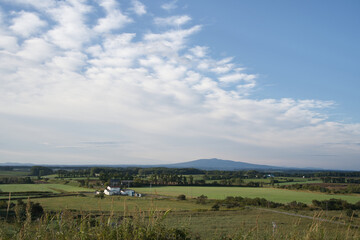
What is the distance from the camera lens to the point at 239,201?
58094mm

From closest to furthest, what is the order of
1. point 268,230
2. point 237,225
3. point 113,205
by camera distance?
1. point 113,205
2. point 268,230
3. point 237,225

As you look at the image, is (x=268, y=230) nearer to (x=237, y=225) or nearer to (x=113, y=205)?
(x=113, y=205)

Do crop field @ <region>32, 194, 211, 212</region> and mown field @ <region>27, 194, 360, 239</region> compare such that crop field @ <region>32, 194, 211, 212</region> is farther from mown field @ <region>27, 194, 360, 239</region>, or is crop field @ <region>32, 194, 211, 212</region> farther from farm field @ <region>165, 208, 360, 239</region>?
farm field @ <region>165, 208, 360, 239</region>

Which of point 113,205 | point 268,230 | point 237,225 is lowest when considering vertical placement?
point 237,225

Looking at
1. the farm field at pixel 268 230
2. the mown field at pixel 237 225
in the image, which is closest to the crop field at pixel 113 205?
the mown field at pixel 237 225

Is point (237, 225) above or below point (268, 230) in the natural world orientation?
below

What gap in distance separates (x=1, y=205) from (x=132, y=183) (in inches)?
2153

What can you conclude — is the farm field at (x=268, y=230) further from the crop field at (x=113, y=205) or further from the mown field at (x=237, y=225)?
the crop field at (x=113, y=205)

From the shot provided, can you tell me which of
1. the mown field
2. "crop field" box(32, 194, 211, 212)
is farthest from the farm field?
"crop field" box(32, 194, 211, 212)

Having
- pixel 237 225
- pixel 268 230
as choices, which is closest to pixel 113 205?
pixel 268 230

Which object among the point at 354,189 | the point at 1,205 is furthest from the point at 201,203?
the point at 354,189

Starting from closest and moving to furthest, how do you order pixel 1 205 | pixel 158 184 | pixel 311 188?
pixel 1 205
pixel 311 188
pixel 158 184

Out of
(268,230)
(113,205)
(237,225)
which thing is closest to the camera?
(113,205)

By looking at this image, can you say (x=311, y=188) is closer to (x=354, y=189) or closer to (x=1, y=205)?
(x=354, y=189)
